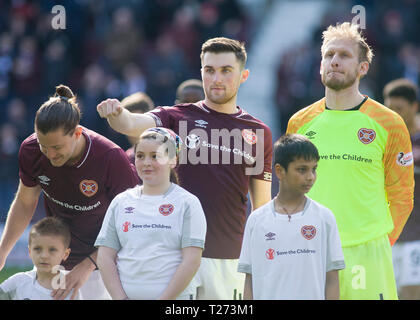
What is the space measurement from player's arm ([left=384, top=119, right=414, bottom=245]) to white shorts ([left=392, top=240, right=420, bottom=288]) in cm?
290

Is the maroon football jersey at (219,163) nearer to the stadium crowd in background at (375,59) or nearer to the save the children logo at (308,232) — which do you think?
the save the children logo at (308,232)

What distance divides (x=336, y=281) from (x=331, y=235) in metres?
0.28

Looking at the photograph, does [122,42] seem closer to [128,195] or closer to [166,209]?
[128,195]

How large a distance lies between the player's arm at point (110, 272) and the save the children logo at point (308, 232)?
3.80 feet

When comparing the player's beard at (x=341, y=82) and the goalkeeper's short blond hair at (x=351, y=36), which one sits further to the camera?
the goalkeeper's short blond hair at (x=351, y=36)

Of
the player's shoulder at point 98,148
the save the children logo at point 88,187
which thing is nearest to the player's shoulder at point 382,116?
the player's shoulder at point 98,148

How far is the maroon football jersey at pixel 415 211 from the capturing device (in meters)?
7.61

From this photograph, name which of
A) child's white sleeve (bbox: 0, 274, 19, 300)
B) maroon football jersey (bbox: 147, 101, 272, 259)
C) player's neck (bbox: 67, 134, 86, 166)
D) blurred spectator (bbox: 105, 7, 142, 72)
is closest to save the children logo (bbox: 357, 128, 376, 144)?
maroon football jersey (bbox: 147, 101, 272, 259)

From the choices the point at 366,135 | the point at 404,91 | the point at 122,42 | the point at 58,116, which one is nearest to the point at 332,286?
the point at 366,135

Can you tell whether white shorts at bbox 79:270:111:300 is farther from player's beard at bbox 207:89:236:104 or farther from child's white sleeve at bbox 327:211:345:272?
child's white sleeve at bbox 327:211:345:272

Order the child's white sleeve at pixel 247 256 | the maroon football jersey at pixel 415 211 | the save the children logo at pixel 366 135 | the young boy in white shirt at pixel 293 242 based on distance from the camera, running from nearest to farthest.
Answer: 1. the young boy in white shirt at pixel 293 242
2. the child's white sleeve at pixel 247 256
3. the save the children logo at pixel 366 135
4. the maroon football jersey at pixel 415 211

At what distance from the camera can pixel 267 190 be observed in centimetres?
570

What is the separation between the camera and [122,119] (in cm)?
500
